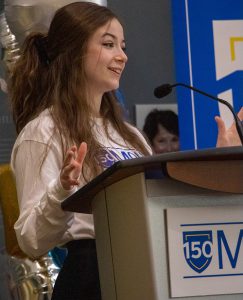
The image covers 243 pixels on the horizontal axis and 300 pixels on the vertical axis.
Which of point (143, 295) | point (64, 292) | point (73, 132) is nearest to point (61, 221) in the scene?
point (64, 292)

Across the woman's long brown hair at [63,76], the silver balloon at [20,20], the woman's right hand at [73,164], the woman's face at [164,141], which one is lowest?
the woman's face at [164,141]

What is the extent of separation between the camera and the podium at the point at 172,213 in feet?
4.05

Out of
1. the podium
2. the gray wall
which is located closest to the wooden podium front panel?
the podium

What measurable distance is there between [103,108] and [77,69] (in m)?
0.15

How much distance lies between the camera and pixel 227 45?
123 inches

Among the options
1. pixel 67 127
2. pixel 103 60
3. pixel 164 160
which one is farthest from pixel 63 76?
pixel 164 160

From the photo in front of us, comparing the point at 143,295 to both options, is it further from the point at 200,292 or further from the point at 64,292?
the point at 64,292

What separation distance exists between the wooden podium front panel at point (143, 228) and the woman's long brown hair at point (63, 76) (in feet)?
2.18

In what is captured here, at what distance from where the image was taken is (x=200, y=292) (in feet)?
4.11

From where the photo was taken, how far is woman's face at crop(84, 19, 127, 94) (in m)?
2.06

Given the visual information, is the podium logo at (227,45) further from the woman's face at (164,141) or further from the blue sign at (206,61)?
the woman's face at (164,141)

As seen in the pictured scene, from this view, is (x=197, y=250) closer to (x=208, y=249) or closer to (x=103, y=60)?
(x=208, y=249)

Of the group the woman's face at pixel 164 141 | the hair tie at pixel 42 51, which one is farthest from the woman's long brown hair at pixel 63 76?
the woman's face at pixel 164 141

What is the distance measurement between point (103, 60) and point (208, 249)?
0.93 m
